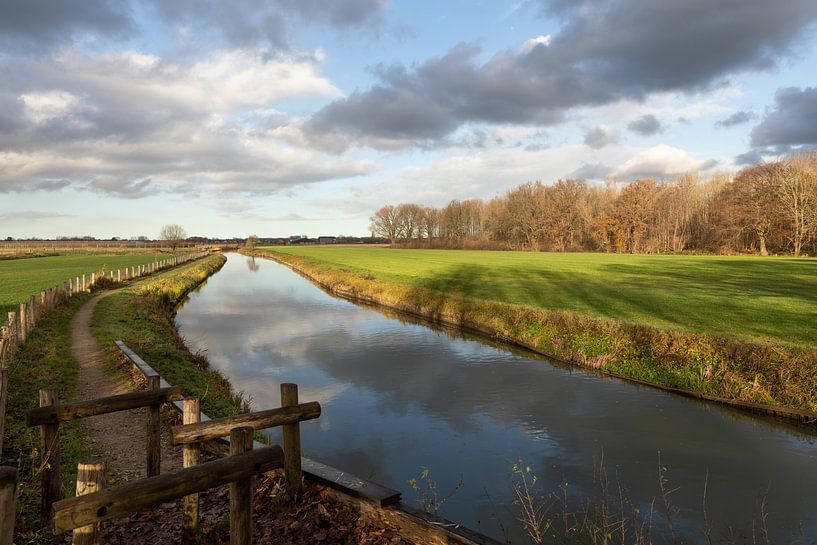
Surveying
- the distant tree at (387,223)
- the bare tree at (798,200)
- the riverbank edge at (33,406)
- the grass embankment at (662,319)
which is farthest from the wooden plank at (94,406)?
the distant tree at (387,223)

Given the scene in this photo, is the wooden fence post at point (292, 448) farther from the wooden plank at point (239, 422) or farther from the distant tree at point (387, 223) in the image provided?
the distant tree at point (387, 223)

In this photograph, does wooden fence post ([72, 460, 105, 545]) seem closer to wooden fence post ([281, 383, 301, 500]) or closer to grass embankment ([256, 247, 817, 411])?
wooden fence post ([281, 383, 301, 500])

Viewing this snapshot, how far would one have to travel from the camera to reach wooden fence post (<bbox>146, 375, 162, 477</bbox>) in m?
7.68

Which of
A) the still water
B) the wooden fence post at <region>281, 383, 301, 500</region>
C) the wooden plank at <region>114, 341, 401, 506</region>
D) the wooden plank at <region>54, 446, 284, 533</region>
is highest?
the wooden plank at <region>54, 446, 284, 533</region>

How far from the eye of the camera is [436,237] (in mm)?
164875

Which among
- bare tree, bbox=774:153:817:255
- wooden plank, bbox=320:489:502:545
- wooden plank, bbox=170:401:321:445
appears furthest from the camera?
bare tree, bbox=774:153:817:255

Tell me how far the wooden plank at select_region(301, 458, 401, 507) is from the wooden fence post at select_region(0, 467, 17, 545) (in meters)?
3.81

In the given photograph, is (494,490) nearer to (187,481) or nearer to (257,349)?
(187,481)

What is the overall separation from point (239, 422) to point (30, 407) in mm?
8539

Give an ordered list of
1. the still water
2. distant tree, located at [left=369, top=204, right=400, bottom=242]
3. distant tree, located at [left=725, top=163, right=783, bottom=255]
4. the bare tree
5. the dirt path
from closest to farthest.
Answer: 1. the dirt path
2. the still water
3. the bare tree
4. distant tree, located at [left=725, top=163, right=783, bottom=255]
5. distant tree, located at [left=369, top=204, right=400, bottom=242]

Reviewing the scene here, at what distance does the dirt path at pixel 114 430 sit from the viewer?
859 centimetres

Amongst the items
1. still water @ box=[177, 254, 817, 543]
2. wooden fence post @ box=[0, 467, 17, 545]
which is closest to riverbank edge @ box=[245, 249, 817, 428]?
still water @ box=[177, 254, 817, 543]

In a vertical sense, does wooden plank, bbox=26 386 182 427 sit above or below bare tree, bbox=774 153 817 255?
below

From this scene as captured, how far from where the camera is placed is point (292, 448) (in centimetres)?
707
